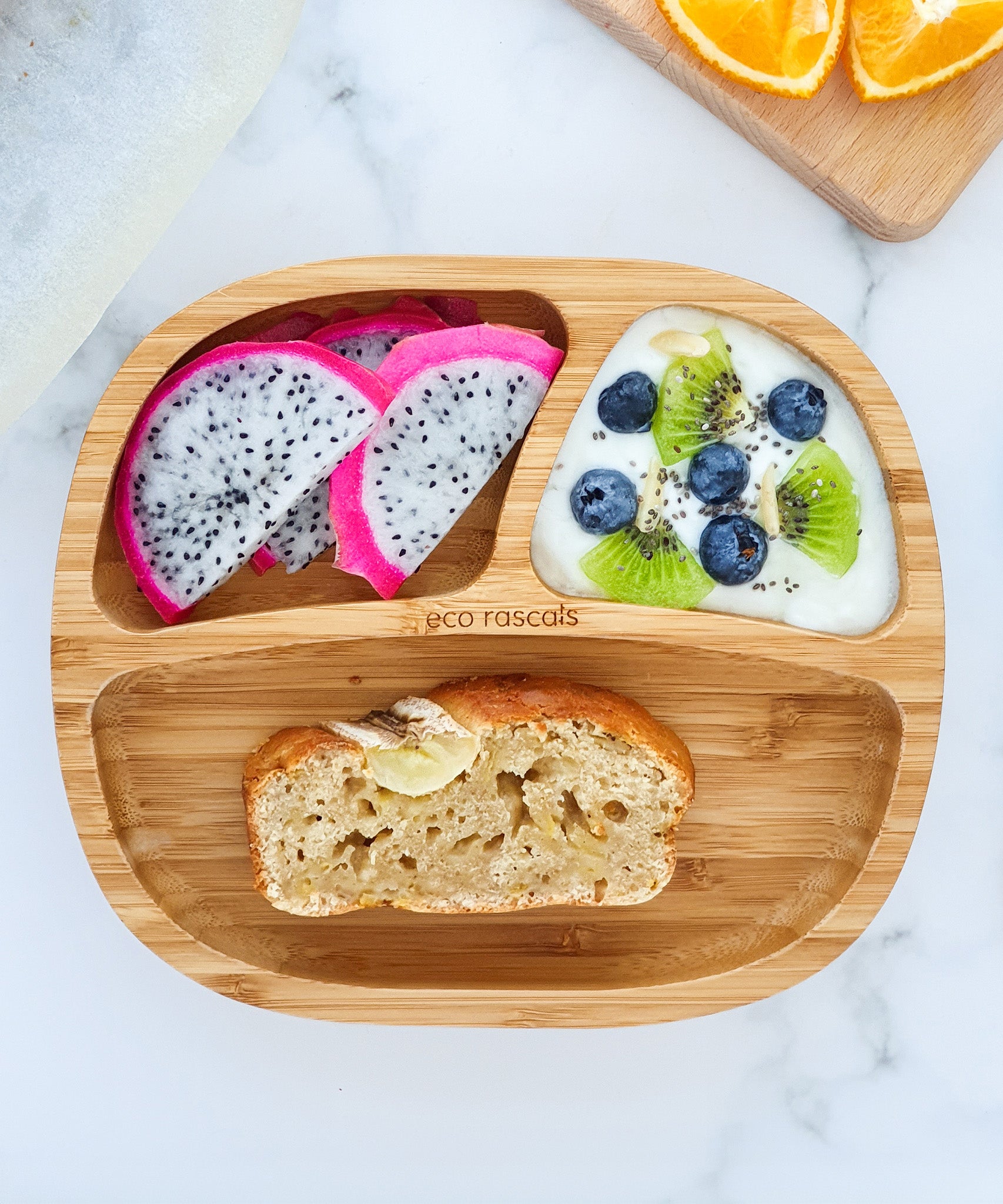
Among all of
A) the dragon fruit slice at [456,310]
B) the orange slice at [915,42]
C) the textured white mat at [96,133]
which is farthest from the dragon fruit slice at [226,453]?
the orange slice at [915,42]

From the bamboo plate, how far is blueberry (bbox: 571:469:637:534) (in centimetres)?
8

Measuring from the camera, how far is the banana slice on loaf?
1.89m

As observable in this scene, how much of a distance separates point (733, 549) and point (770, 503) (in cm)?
11

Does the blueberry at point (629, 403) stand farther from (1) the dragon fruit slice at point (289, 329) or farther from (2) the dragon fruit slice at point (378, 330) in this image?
(1) the dragon fruit slice at point (289, 329)

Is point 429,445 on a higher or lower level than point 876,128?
lower

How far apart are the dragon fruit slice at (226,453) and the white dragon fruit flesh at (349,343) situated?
0.07 metres

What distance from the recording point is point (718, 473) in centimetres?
187

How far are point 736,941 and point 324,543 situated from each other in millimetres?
1074

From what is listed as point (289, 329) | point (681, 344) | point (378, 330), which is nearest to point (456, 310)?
point (378, 330)

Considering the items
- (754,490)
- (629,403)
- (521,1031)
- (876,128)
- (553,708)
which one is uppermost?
(876,128)

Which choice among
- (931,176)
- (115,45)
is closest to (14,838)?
(115,45)

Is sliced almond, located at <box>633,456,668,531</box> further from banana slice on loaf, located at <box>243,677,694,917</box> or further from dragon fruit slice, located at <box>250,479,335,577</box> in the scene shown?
dragon fruit slice, located at <box>250,479,335,577</box>

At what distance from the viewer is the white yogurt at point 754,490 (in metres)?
1.90

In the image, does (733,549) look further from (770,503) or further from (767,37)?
(767,37)
